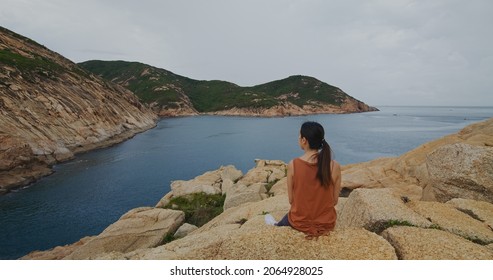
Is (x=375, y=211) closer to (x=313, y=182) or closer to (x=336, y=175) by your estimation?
(x=336, y=175)

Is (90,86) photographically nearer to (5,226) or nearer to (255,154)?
(255,154)

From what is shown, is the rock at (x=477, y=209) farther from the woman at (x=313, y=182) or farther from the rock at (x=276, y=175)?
the rock at (x=276, y=175)

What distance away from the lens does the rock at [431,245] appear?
7.12 m

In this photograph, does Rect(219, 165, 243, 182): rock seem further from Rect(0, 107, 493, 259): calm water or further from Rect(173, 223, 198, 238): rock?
Rect(173, 223, 198, 238): rock

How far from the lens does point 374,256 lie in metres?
7.04

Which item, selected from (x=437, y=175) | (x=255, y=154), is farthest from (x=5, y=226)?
(x=255, y=154)

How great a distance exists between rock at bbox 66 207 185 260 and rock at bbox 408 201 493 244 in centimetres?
1674

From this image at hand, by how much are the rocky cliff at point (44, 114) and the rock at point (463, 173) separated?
168ft

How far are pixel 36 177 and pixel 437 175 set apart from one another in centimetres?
5475

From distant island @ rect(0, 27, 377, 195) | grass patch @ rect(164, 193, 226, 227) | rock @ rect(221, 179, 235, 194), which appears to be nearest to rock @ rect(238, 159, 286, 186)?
rock @ rect(221, 179, 235, 194)

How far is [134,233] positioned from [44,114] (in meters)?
58.4

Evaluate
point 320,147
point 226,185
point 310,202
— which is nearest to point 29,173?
point 226,185

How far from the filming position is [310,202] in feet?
22.7

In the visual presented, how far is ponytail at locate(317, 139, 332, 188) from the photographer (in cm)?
647
